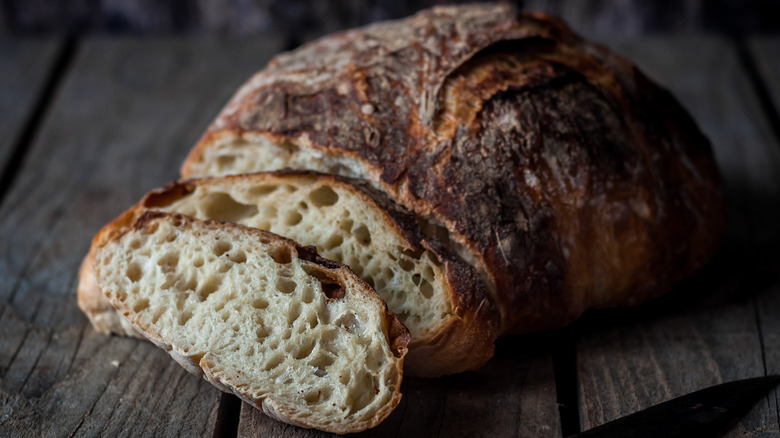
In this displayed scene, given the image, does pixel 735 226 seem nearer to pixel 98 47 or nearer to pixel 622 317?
pixel 622 317

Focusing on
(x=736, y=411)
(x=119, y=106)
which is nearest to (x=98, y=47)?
(x=119, y=106)

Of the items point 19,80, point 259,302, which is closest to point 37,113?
point 19,80

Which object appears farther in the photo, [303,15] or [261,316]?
[303,15]

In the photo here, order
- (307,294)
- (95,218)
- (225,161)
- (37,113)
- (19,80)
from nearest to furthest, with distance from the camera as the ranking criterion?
(307,294) < (225,161) < (95,218) < (37,113) < (19,80)

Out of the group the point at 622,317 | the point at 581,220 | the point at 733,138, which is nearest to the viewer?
the point at 581,220

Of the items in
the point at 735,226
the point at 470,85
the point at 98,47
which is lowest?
the point at 735,226

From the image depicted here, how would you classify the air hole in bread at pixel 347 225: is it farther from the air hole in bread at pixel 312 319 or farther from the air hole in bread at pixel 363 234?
the air hole in bread at pixel 312 319

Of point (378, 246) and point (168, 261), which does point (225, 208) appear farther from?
point (378, 246)
